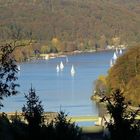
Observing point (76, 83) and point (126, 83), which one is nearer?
point (126, 83)

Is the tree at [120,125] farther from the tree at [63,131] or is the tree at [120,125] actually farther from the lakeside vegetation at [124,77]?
the lakeside vegetation at [124,77]

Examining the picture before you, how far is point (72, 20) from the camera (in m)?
97.6

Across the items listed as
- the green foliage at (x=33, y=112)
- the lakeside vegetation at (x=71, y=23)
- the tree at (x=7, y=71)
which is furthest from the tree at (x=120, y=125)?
the lakeside vegetation at (x=71, y=23)

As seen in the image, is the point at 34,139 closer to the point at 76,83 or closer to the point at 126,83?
the point at 126,83

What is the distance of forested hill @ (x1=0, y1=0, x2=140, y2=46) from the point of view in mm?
87681

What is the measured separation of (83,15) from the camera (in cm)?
10175

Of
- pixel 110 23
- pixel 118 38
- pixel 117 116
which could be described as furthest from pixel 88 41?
pixel 117 116

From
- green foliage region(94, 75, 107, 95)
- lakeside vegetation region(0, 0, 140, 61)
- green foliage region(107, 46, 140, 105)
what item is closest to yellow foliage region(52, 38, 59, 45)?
lakeside vegetation region(0, 0, 140, 61)

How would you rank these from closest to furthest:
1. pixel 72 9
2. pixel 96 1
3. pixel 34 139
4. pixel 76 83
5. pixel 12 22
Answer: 1. pixel 34 139
2. pixel 76 83
3. pixel 12 22
4. pixel 72 9
5. pixel 96 1

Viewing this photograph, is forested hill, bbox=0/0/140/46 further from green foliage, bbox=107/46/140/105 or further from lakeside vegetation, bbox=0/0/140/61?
green foliage, bbox=107/46/140/105

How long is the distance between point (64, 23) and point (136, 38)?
11349mm

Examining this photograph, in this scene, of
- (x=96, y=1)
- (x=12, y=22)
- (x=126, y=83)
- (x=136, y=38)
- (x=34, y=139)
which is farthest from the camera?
(x=96, y=1)

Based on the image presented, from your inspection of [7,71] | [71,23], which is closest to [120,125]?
[7,71]

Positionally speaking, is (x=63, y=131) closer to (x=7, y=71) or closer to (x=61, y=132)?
(x=61, y=132)
